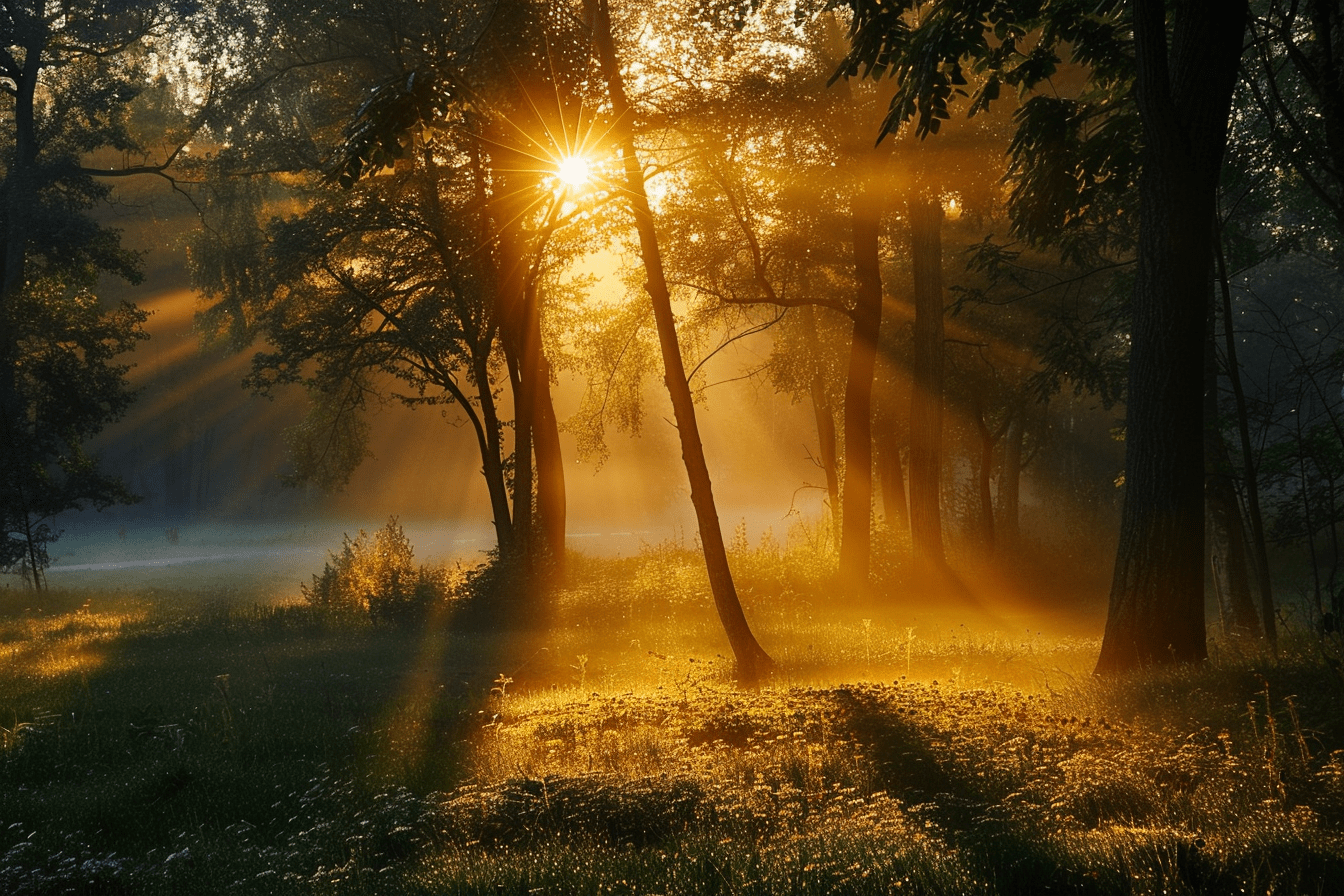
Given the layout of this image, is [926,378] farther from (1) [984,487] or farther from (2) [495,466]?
(2) [495,466]

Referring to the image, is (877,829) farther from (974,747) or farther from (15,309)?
(15,309)

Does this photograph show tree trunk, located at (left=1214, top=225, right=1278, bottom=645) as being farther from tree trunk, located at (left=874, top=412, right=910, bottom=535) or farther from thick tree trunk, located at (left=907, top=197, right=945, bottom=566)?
tree trunk, located at (left=874, top=412, right=910, bottom=535)

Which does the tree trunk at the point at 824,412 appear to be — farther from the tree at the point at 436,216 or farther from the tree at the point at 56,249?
the tree at the point at 56,249

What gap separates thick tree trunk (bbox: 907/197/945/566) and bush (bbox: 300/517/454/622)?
32.5 ft

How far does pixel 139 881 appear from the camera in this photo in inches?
225

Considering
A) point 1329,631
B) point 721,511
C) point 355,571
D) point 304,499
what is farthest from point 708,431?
point 1329,631

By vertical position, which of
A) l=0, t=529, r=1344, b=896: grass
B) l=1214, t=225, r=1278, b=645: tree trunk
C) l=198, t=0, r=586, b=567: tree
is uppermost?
l=198, t=0, r=586, b=567: tree

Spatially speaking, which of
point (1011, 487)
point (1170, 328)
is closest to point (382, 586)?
point (1170, 328)

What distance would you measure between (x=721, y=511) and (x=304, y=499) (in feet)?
103

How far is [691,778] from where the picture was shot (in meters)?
6.54

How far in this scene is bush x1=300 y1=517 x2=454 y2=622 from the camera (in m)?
20.4

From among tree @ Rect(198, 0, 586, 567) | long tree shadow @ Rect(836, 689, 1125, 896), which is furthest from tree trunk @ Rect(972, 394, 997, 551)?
long tree shadow @ Rect(836, 689, 1125, 896)

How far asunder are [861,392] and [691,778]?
15173mm

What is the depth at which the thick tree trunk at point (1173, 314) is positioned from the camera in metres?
9.31
